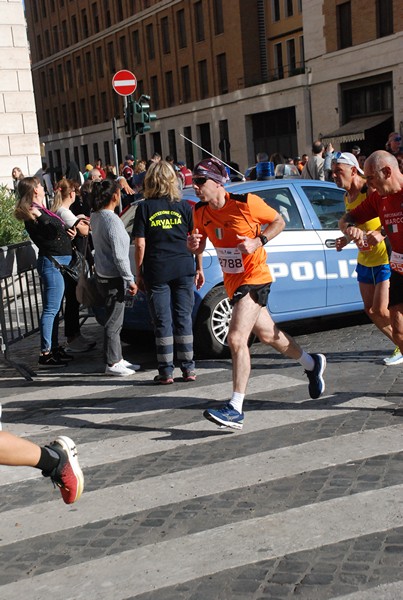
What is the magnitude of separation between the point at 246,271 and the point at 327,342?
117 inches

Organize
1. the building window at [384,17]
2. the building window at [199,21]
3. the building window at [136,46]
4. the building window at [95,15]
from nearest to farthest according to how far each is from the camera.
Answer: the building window at [384,17] → the building window at [199,21] → the building window at [136,46] → the building window at [95,15]

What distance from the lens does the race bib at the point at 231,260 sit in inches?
246

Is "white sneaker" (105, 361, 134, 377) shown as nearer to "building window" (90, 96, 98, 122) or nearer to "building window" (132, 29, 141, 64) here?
"building window" (132, 29, 141, 64)

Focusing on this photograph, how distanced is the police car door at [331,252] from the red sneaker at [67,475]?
481 cm

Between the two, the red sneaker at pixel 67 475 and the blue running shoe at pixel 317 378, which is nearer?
the red sneaker at pixel 67 475

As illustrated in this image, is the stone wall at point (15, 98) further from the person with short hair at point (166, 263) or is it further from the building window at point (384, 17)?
the building window at point (384, 17)

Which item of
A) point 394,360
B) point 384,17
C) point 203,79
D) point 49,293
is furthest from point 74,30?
point 394,360

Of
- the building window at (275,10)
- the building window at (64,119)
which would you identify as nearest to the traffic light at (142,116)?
the building window at (275,10)

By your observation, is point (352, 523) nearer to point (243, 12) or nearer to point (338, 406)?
point (338, 406)

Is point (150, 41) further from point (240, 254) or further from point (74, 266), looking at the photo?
point (240, 254)

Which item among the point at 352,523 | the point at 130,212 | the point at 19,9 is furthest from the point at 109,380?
the point at 19,9

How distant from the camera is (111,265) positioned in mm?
8102

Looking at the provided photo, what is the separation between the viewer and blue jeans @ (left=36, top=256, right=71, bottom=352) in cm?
883

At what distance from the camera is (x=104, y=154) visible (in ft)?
232
